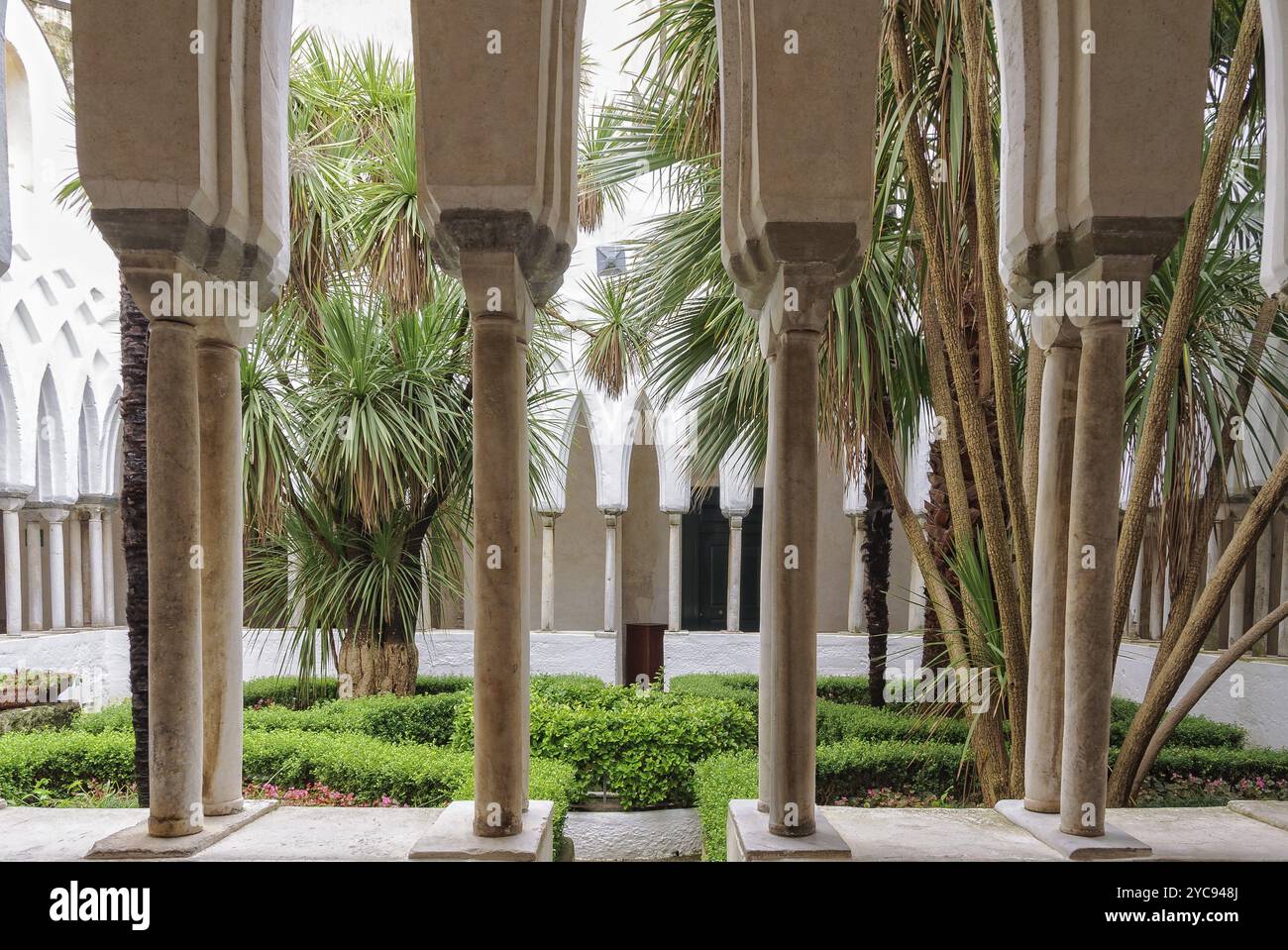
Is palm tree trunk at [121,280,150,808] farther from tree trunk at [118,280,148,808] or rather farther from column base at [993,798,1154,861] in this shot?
column base at [993,798,1154,861]

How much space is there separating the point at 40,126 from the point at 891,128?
468 inches

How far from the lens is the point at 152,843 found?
2.89m

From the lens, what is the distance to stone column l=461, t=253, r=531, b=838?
2.91m

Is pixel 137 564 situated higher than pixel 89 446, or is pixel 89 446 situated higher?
pixel 89 446

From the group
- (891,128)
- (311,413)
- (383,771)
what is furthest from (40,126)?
(891,128)

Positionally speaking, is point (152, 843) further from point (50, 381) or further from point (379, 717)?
point (50, 381)

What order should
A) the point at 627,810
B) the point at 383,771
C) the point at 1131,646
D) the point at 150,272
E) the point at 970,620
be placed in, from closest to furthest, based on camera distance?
1. the point at 150,272
2. the point at 970,620
3. the point at 383,771
4. the point at 627,810
5. the point at 1131,646

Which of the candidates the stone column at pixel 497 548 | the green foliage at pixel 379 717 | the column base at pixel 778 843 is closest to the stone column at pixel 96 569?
the green foliage at pixel 379 717

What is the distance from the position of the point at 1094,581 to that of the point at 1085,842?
0.87 metres

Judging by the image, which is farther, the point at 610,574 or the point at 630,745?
the point at 610,574

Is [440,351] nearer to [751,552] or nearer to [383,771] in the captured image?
[383,771]

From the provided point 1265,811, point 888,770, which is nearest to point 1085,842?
point 1265,811

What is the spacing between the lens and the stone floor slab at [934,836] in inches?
116

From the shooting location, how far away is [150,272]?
2906 millimetres
